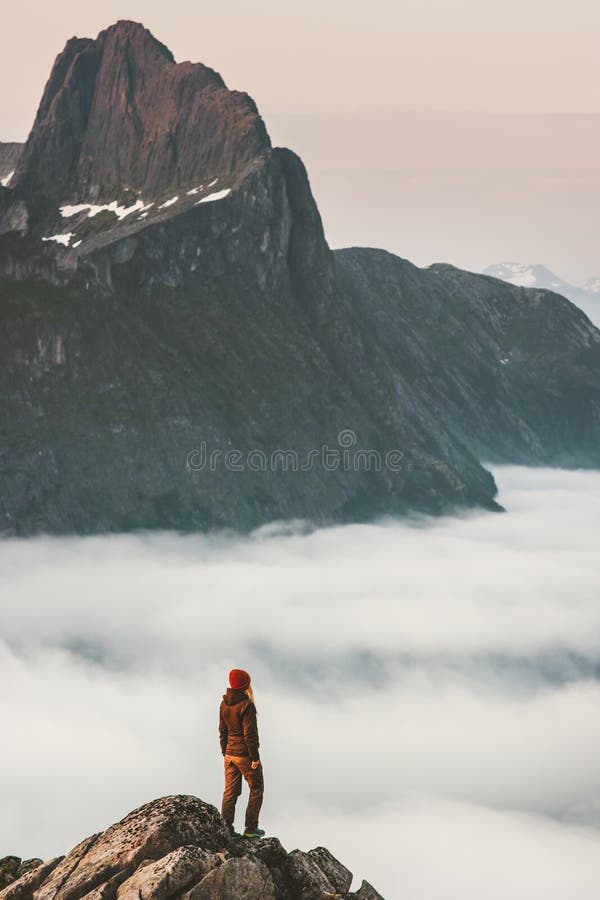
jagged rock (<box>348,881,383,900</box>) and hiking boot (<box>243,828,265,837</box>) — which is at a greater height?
hiking boot (<box>243,828,265,837</box>)

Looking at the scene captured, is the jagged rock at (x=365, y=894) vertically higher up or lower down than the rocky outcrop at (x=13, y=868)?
higher up

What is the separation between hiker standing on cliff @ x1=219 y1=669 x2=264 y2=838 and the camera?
47.7 m

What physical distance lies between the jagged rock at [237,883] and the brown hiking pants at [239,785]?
10.2 ft

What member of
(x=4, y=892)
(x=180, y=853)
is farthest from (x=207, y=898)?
(x=4, y=892)

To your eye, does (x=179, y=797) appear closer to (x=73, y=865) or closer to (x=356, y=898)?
(x=73, y=865)

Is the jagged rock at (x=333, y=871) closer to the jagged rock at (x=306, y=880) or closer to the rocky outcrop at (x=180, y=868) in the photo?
the rocky outcrop at (x=180, y=868)

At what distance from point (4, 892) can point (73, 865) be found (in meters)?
2.73

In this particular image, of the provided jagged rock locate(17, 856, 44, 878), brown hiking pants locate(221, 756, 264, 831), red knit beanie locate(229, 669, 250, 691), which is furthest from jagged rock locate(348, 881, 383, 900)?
jagged rock locate(17, 856, 44, 878)

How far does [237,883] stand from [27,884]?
908 cm

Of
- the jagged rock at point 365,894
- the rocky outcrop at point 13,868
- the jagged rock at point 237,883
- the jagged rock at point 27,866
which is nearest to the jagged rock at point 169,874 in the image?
the jagged rock at point 237,883

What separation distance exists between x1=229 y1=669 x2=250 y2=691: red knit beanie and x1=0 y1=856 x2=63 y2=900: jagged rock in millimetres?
10333

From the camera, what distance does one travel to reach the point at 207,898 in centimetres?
4347

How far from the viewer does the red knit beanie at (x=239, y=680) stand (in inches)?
1848

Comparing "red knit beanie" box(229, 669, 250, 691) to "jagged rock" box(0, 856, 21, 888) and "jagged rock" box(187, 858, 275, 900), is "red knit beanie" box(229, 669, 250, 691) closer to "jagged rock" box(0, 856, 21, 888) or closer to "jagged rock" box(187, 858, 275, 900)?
"jagged rock" box(187, 858, 275, 900)
